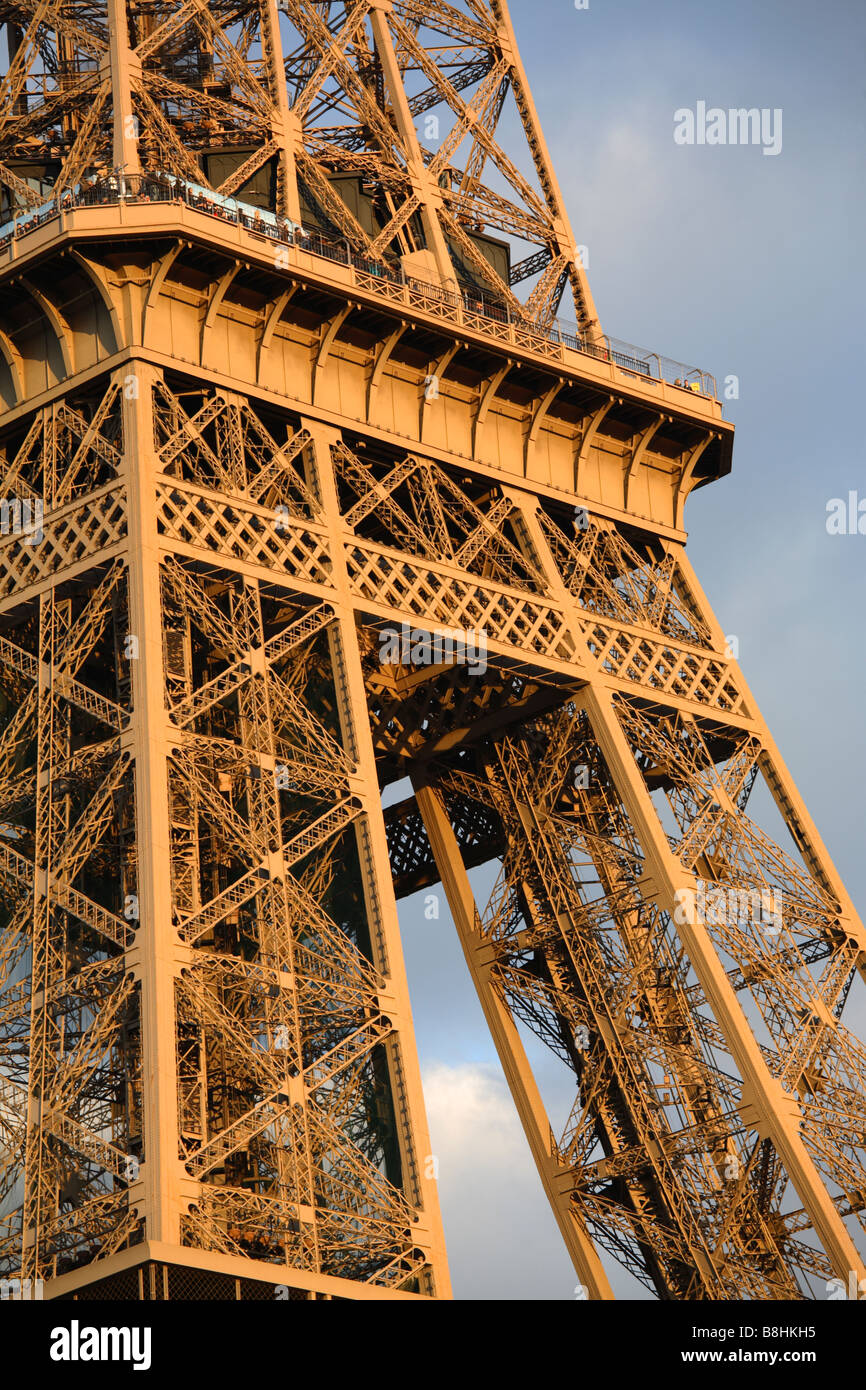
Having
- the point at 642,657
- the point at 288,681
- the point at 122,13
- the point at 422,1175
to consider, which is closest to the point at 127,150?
the point at 122,13

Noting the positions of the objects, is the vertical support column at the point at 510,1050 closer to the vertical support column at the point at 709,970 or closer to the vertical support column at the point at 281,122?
the vertical support column at the point at 709,970

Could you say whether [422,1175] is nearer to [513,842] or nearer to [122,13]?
[513,842]

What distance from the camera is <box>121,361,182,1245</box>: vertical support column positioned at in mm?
31234

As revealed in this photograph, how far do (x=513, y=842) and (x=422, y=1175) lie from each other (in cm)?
1266

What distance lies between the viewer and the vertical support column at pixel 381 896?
3431cm

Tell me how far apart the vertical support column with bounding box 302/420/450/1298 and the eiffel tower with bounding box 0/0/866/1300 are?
0.23ft

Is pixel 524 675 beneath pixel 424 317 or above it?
beneath

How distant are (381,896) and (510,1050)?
973cm

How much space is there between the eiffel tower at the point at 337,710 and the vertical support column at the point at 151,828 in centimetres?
7

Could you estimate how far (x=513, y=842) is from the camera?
46250mm
